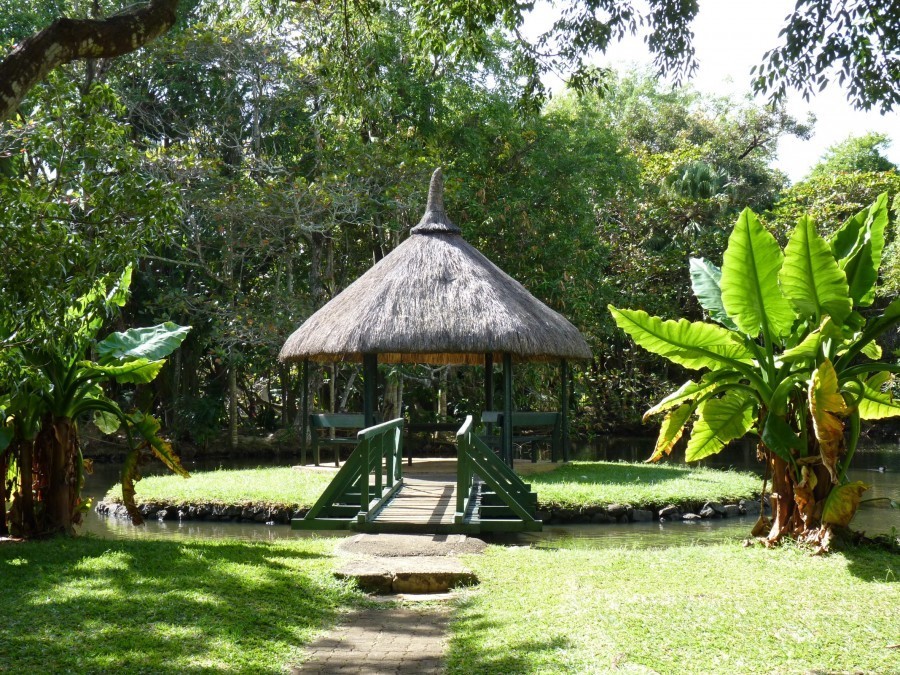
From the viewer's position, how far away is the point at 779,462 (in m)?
6.65

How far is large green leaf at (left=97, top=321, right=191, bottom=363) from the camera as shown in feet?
25.6

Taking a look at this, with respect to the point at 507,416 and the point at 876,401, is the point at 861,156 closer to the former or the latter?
the point at 507,416

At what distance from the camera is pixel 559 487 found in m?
11.4

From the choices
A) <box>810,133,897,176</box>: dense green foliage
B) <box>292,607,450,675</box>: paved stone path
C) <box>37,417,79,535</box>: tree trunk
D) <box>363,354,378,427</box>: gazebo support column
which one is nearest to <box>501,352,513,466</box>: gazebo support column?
<box>363,354,378,427</box>: gazebo support column

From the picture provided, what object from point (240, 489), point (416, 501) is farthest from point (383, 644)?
point (240, 489)

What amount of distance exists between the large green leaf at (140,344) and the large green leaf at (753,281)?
14.6 feet

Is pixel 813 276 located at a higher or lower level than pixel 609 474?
higher

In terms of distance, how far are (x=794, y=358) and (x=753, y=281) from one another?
595 millimetres

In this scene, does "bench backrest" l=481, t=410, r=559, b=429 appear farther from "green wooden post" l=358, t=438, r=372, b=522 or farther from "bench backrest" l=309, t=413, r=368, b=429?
"green wooden post" l=358, t=438, r=372, b=522

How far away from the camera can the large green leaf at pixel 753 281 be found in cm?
636

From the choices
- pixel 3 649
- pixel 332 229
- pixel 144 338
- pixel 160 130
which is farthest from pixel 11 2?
pixel 3 649

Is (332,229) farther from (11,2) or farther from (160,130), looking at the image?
(11,2)

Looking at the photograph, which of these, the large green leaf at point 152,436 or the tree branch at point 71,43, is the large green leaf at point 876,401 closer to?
the large green leaf at point 152,436

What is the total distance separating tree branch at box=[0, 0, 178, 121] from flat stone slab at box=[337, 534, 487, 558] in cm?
371
